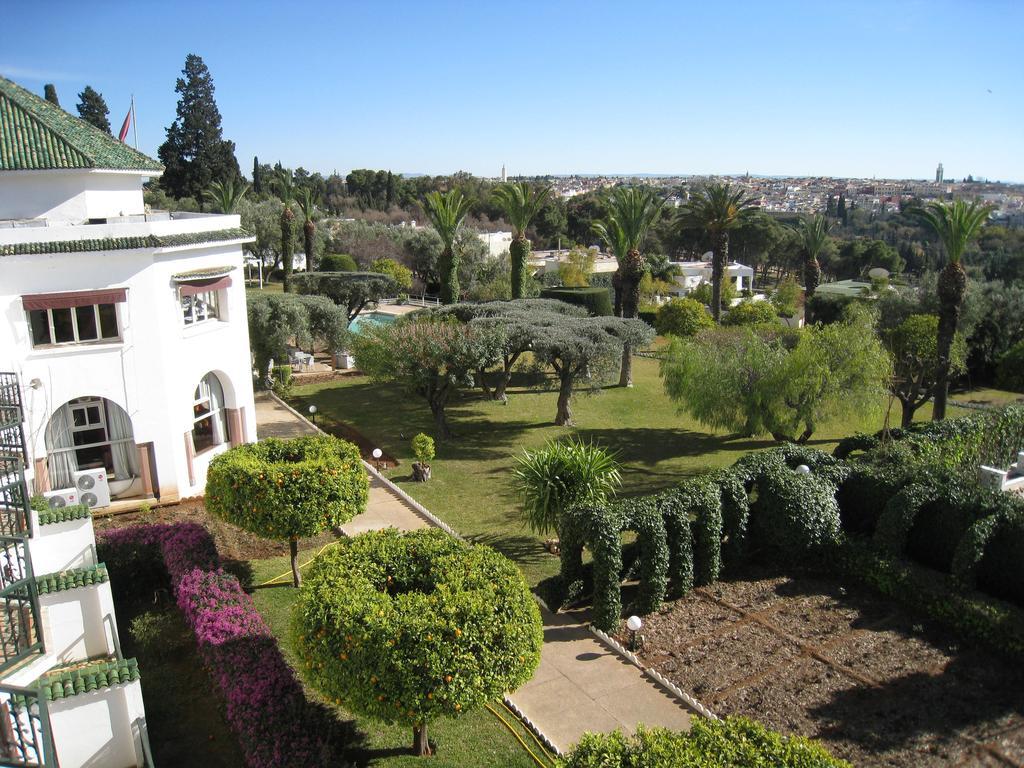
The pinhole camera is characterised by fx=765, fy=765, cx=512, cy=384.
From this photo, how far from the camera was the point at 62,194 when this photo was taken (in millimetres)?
18844

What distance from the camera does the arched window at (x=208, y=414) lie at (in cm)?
2133

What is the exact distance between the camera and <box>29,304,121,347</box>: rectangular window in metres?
17.7

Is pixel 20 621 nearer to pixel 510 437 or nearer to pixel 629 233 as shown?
pixel 510 437

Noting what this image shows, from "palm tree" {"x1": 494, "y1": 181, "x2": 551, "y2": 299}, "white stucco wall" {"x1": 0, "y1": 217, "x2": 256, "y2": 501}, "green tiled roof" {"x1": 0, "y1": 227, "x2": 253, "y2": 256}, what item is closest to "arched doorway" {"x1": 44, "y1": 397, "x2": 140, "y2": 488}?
"white stucco wall" {"x1": 0, "y1": 217, "x2": 256, "y2": 501}

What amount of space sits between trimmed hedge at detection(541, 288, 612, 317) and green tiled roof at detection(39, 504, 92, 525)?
36.0 m

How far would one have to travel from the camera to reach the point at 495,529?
19.4 metres

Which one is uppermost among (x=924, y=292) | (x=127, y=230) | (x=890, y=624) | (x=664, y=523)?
(x=127, y=230)

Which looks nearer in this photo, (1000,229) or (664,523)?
(664,523)

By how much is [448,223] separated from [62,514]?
90.5ft

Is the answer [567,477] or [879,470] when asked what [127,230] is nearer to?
[567,477]

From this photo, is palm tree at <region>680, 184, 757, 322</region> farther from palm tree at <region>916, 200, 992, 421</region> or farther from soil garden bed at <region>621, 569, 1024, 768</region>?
soil garden bed at <region>621, 569, 1024, 768</region>

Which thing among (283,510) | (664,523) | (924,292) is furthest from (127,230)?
(924,292)

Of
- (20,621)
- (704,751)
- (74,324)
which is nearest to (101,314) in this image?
(74,324)

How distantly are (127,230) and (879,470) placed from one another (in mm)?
18441
